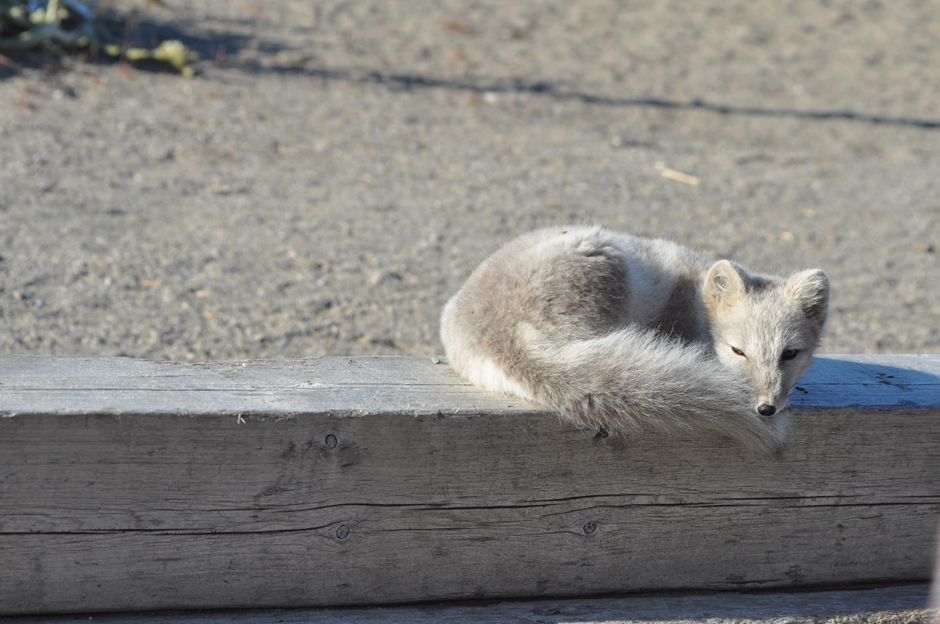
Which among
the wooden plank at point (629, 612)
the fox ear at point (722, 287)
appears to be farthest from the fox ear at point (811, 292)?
the wooden plank at point (629, 612)

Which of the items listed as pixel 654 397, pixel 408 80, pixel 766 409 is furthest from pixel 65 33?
pixel 766 409

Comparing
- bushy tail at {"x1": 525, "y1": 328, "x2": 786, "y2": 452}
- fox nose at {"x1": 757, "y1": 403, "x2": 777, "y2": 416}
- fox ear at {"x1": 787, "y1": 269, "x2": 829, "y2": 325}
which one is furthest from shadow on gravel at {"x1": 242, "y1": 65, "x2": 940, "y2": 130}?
fox nose at {"x1": 757, "y1": 403, "x2": 777, "y2": 416}

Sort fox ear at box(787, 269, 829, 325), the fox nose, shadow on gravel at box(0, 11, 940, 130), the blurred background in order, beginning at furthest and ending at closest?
1. shadow on gravel at box(0, 11, 940, 130)
2. the blurred background
3. fox ear at box(787, 269, 829, 325)
4. the fox nose

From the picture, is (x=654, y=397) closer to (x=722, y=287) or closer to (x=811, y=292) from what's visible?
(x=722, y=287)

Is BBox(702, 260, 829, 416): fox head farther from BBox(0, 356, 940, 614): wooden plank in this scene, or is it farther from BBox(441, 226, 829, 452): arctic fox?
BBox(0, 356, 940, 614): wooden plank

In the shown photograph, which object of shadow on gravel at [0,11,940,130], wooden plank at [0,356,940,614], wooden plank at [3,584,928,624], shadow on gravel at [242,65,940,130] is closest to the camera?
wooden plank at [0,356,940,614]

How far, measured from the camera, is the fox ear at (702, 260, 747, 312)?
3.42 meters

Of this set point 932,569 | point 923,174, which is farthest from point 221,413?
point 923,174

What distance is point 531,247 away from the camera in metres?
3.50

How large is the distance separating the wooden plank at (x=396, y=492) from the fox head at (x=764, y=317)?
7.2 inches

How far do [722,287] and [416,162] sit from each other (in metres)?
6.13

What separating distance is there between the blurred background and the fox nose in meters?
1.89

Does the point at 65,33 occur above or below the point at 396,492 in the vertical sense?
above

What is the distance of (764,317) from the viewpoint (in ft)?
11.1
